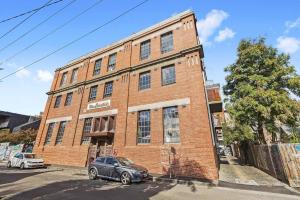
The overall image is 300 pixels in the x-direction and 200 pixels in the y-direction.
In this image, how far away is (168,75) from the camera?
15.2 meters

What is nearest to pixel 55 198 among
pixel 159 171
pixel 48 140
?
pixel 159 171

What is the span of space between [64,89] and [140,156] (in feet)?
46.9

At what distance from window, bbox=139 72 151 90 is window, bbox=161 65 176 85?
148 cm

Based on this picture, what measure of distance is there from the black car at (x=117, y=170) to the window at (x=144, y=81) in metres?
7.01

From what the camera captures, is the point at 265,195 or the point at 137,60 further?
the point at 137,60

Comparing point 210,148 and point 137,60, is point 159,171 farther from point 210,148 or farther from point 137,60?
point 137,60

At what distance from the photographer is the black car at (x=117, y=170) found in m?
9.98

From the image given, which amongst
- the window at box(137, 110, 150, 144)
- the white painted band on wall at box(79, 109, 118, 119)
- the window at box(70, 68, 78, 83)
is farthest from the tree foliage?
the window at box(137, 110, 150, 144)

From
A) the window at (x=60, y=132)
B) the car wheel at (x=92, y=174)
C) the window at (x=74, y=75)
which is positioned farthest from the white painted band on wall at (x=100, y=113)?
the window at (x=74, y=75)

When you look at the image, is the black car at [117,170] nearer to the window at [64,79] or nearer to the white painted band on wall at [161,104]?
the white painted band on wall at [161,104]

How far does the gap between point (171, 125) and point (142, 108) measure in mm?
3032

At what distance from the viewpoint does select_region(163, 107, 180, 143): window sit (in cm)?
1319

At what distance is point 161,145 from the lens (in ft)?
43.5

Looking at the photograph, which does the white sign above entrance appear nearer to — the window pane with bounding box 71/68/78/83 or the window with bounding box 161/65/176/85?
the window pane with bounding box 71/68/78/83
